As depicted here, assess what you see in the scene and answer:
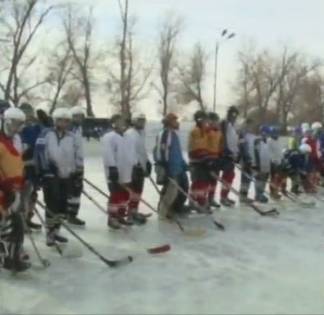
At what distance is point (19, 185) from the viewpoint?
7191 mm

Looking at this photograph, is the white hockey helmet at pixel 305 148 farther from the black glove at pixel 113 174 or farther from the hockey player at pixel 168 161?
the black glove at pixel 113 174

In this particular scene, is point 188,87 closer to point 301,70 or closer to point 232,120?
point 301,70

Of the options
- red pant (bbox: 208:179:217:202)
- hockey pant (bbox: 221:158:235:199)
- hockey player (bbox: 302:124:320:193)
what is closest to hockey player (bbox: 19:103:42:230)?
red pant (bbox: 208:179:217:202)

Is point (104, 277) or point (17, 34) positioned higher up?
point (17, 34)

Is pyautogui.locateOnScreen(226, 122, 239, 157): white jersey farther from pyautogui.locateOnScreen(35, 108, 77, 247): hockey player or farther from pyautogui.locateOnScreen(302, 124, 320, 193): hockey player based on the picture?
pyautogui.locateOnScreen(35, 108, 77, 247): hockey player

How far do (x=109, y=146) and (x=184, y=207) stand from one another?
2.13 m

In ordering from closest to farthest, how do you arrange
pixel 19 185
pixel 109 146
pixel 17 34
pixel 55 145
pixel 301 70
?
pixel 19 185 → pixel 55 145 → pixel 109 146 → pixel 17 34 → pixel 301 70

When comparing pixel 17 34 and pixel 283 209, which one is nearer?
pixel 283 209

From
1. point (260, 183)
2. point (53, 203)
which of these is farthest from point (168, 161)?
point (260, 183)

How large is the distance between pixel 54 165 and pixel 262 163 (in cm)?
556

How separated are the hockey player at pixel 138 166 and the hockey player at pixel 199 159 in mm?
884

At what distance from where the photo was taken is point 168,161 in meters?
11.0

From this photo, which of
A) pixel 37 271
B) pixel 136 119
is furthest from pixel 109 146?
pixel 37 271

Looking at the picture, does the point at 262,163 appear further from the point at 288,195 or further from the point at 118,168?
the point at 118,168
